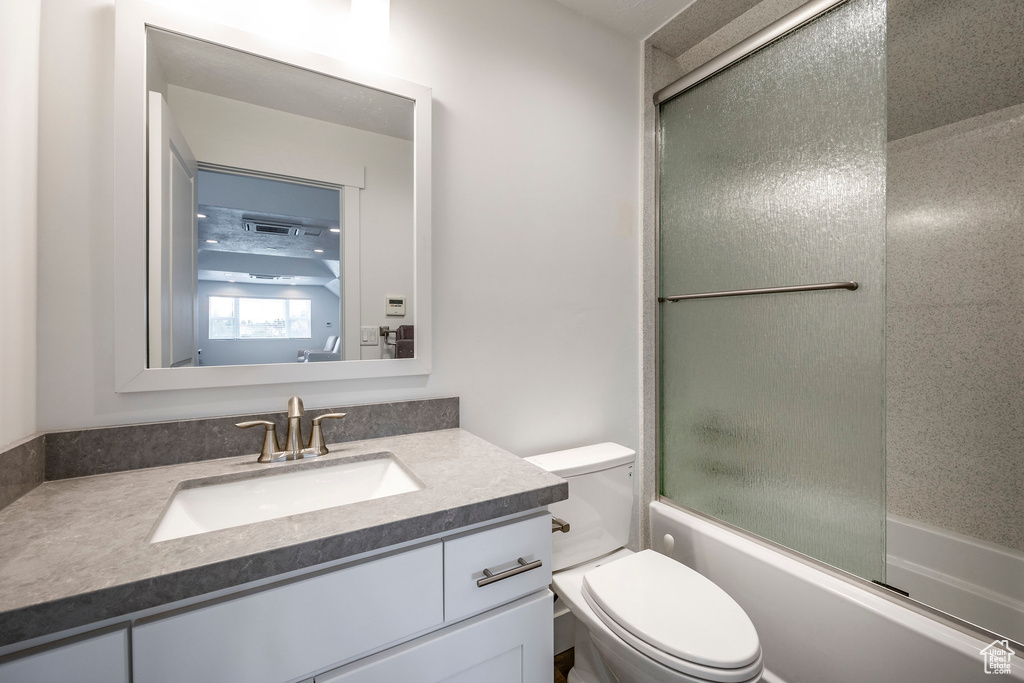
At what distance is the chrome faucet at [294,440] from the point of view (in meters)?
1.00

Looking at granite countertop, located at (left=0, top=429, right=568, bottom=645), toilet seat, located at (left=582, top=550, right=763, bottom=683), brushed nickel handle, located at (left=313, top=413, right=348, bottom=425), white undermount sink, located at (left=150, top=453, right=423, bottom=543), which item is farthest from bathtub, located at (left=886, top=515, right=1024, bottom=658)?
brushed nickel handle, located at (left=313, top=413, right=348, bottom=425)

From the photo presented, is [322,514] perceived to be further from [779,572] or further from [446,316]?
[779,572]

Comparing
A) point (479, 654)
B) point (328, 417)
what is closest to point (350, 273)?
point (328, 417)

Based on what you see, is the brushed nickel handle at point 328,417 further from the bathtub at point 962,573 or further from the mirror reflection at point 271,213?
the bathtub at point 962,573

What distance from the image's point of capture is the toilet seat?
91cm

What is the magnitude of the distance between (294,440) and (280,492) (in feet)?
0.40

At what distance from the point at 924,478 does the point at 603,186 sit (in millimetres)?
1740

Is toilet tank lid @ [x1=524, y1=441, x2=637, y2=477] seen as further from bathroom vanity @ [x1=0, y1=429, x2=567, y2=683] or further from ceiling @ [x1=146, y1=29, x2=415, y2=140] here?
ceiling @ [x1=146, y1=29, x2=415, y2=140]

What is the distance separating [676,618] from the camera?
3.37ft

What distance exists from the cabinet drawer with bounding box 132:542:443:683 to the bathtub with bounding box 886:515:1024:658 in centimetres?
151

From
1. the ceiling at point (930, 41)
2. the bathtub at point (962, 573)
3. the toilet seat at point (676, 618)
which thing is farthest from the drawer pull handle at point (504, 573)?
the ceiling at point (930, 41)

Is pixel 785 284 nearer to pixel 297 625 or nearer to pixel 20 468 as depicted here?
pixel 297 625

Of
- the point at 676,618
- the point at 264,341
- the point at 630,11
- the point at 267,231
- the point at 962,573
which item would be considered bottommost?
the point at 962,573

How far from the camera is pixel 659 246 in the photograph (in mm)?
1782
